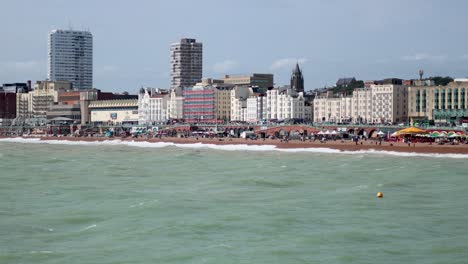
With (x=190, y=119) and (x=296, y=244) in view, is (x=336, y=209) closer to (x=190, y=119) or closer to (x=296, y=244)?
(x=296, y=244)

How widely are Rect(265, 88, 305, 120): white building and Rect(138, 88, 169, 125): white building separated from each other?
2958cm

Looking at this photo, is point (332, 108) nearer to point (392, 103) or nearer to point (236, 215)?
point (392, 103)

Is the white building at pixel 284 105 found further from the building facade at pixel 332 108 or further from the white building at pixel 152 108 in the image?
the white building at pixel 152 108

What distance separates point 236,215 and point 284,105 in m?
122

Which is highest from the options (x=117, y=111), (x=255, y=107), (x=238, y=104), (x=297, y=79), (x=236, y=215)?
(x=297, y=79)

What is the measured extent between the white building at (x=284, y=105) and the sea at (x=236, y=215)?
9534 centimetres

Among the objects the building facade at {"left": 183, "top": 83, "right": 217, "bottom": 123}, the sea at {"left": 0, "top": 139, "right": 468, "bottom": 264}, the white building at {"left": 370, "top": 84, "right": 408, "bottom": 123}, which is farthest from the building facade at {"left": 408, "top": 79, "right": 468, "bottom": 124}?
the sea at {"left": 0, "top": 139, "right": 468, "bottom": 264}

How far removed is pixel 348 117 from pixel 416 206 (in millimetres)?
111048

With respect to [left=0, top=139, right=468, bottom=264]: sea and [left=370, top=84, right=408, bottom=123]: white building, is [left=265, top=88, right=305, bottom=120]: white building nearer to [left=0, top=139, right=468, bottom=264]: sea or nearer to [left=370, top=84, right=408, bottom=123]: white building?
[left=370, top=84, right=408, bottom=123]: white building

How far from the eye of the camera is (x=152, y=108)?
186 meters

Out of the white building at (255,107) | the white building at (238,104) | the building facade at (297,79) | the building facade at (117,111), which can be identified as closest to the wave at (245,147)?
the white building at (255,107)

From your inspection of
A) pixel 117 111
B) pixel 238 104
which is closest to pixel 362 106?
pixel 238 104

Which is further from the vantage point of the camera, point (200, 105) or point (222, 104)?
point (200, 105)

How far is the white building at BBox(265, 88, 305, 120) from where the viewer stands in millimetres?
156125
